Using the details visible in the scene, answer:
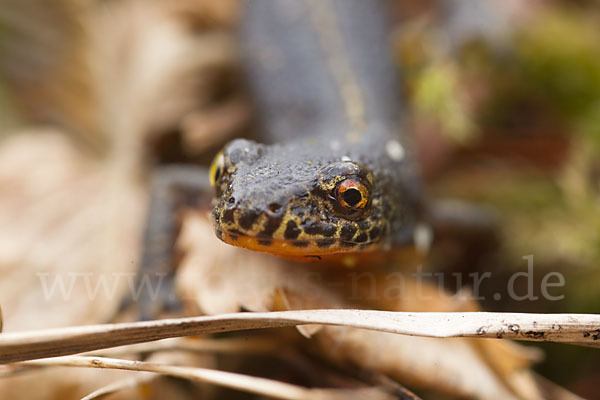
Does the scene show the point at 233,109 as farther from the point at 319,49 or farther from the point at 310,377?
the point at 310,377

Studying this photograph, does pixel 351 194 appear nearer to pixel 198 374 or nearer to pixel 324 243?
pixel 324 243

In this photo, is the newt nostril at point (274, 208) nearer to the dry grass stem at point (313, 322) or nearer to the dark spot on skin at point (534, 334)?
the dry grass stem at point (313, 322)

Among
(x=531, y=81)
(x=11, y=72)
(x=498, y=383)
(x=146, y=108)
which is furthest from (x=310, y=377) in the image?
(x=11, y=72)

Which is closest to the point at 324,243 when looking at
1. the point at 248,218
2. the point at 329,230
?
the point at 329,230

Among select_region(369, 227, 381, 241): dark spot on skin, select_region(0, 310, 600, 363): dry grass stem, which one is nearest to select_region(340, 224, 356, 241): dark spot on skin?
select_region(369, 227, 381, 241): dark spot on skin

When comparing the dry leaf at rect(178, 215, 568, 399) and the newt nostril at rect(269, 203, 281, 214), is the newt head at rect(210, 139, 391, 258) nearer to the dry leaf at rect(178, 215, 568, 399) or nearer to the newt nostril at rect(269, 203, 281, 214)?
the newt nostril at rect(269, 203, 281, 214)

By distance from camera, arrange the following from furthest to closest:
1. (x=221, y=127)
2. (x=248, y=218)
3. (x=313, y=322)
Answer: (x=221, y=127) → (x=248, y=218) → (x=313, y=322)
